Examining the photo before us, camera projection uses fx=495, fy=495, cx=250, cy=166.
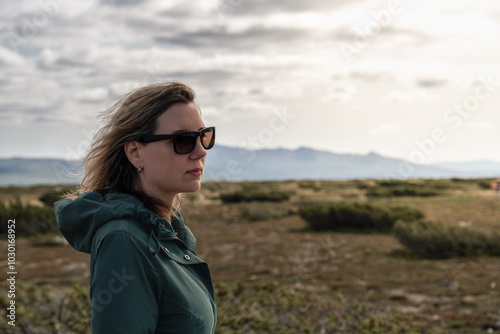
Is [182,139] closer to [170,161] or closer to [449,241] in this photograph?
[170,161]

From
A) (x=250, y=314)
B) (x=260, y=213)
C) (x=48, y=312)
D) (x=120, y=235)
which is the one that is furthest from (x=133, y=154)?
(x=260, y=213)

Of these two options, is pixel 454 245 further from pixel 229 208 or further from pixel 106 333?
pixel 229 208

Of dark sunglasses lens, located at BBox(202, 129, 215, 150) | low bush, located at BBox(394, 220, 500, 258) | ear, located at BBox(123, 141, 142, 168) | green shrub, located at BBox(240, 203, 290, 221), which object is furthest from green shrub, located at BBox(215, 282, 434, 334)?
green shrub, located at BBox(240, 203, 290, 221)

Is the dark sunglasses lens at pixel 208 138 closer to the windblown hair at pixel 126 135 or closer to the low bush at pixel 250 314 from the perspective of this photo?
the windblown hair at pixel 126 135

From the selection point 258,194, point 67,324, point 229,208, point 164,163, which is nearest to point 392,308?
point 67,324

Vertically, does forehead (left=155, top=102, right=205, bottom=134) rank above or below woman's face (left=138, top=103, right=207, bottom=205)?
above

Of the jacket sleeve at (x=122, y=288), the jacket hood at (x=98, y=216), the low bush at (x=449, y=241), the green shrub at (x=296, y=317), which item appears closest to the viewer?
the jacket sleeve at (x=122, y=288)

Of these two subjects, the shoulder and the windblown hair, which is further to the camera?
the windblown hair

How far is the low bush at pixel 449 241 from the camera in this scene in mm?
10392

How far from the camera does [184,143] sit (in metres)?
1.64

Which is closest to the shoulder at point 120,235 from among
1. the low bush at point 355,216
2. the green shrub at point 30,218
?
the low bush at point 355,216

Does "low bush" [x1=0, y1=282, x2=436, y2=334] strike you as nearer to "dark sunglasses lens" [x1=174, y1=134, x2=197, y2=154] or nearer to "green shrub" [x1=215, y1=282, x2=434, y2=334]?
"green shrub" [x1=215, y1=282, x2=434, y2=334]

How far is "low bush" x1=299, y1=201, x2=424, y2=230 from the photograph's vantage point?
13977 millimetres

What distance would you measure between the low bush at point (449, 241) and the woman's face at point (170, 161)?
9.58 metres
